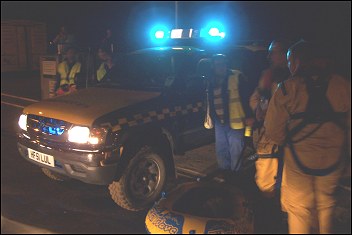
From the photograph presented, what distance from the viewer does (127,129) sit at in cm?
411

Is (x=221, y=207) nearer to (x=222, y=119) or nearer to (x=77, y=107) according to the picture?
(x=222, y=119)

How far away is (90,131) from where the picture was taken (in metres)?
3.91

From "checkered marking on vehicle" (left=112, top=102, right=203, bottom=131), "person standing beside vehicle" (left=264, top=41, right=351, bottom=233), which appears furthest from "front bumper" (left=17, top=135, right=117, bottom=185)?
"person standing beside vehicle" (left=264, top=41, right=351, bottom=233)

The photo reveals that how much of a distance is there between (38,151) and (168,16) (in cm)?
2054

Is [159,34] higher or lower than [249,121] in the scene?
higher

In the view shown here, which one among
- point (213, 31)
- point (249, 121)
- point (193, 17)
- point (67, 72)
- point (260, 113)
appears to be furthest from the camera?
point (193, 17)

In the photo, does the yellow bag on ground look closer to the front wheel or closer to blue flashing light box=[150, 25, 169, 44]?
the front wheel

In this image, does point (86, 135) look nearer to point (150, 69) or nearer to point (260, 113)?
point (150, 69)

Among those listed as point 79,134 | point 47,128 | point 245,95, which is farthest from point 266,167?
point 47,128

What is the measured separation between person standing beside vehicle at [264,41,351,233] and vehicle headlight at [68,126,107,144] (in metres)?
1.78

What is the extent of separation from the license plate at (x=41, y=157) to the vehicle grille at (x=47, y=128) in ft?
0.61

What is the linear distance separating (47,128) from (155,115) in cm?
120

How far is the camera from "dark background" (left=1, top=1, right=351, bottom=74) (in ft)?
60.1

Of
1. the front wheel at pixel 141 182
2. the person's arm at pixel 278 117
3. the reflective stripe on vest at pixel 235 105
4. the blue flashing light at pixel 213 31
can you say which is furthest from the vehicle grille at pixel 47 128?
the blue flashing light at pixel 213 31
